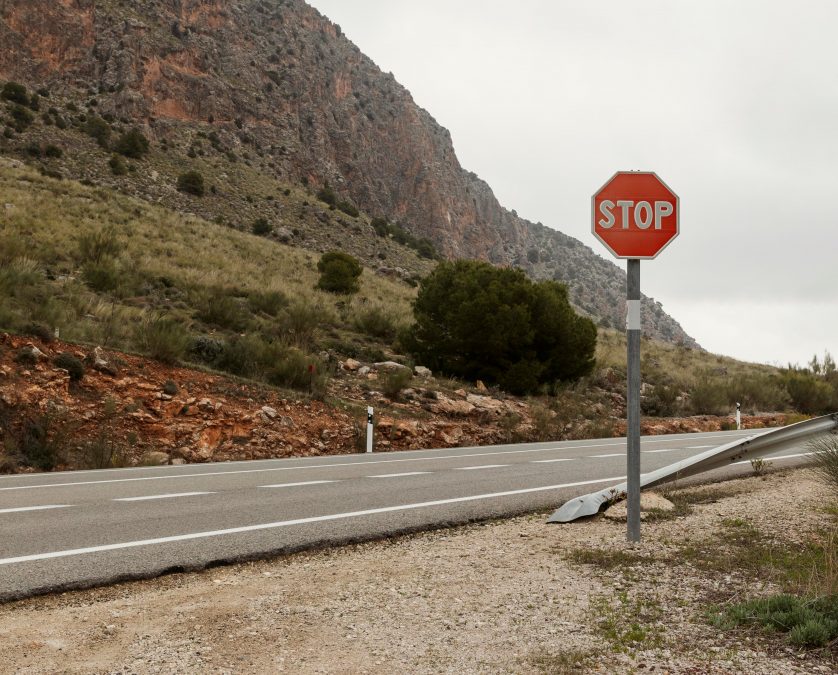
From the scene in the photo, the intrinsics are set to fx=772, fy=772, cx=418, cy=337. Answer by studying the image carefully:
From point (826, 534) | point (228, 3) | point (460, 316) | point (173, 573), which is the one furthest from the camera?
point (228, 3)

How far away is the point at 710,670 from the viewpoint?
3.60m

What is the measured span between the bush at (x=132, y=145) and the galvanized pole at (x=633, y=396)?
59.8 meters

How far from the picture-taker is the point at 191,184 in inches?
2288

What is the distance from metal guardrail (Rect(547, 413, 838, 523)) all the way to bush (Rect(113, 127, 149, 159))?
58.2 metres

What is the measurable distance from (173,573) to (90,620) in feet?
4.16

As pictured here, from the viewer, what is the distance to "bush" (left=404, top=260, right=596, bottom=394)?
22516 millimetres

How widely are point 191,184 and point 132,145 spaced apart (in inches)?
251

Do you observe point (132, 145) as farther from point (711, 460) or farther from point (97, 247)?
point (711, 460)

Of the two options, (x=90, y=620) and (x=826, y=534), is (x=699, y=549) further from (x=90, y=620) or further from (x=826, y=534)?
(x=90, y=620)

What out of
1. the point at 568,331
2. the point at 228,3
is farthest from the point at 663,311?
the point at 568,331

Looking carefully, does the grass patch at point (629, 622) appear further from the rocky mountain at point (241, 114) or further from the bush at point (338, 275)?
the rocky mountain at point (241, 114)

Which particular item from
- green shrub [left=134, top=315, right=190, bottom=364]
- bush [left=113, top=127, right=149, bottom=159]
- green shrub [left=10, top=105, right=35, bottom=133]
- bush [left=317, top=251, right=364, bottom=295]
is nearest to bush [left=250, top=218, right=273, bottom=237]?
bush [left=113, top=127, right=149, bottom=159]

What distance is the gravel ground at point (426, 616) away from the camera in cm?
375

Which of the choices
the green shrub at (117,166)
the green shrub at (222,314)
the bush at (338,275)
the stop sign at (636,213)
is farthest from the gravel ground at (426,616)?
the green shrub at (117,166)
